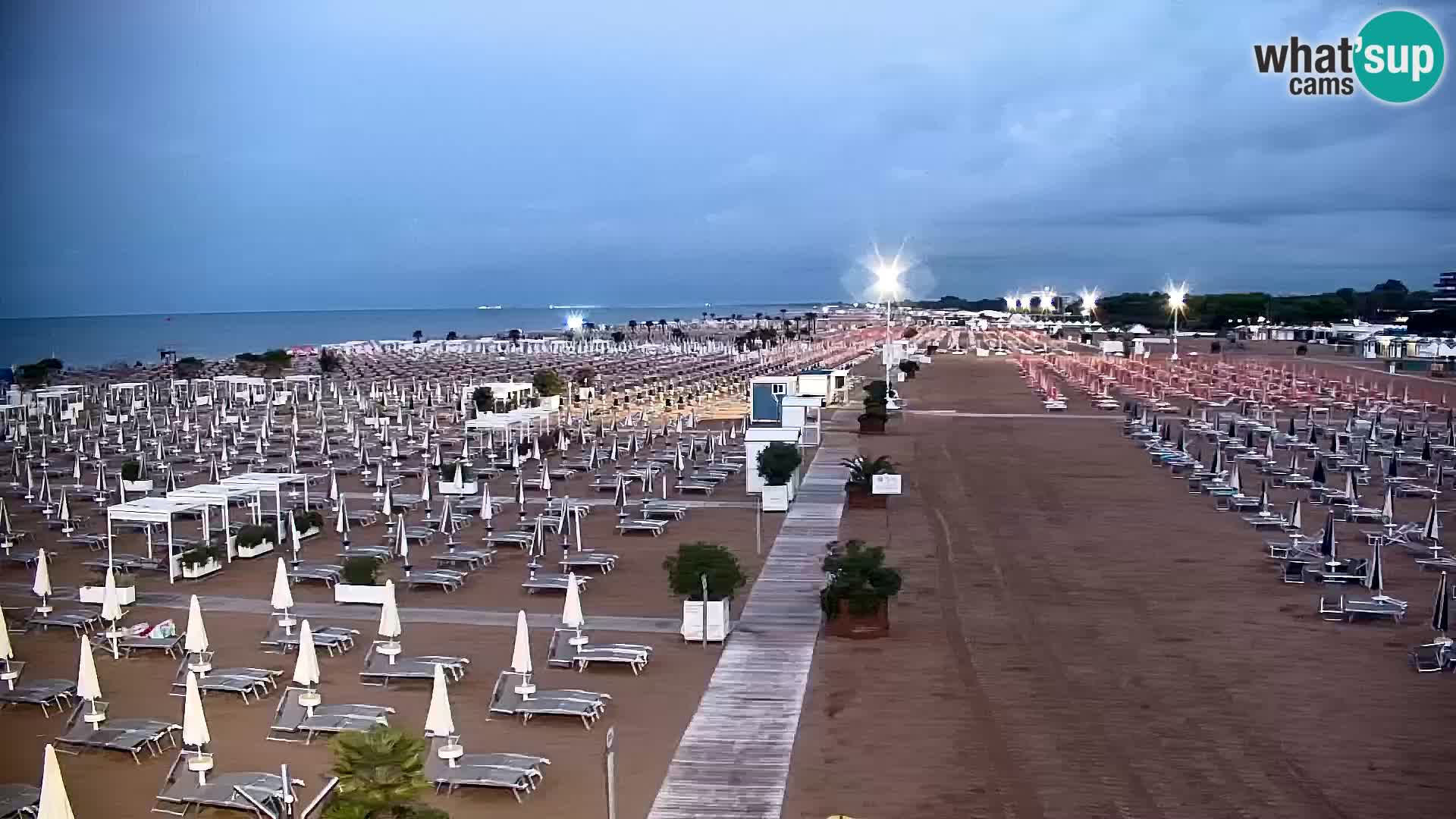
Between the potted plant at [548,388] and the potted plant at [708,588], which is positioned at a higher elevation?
the potted plant at [548,388]

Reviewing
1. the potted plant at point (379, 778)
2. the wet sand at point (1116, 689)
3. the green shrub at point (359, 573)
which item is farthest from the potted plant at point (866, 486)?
the potted plant at point (379, 778)

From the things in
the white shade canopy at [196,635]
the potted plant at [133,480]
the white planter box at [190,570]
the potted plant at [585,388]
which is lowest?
the white planter box at [190,570]

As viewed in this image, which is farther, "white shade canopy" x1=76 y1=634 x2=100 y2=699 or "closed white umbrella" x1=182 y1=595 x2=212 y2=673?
"closed white umbrella" x1=182 y1=595 x2=212 y2=673

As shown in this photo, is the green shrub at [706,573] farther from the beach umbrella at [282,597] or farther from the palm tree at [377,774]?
the palm tree at [377,774]

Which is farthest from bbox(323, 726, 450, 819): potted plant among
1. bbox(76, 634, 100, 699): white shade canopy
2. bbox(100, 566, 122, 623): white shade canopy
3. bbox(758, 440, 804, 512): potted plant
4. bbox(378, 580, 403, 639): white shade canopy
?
bbox(758, 440, 804, 512): potted plant

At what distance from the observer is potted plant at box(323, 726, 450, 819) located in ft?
18.6

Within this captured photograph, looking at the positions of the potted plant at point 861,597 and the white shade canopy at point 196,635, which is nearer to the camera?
the white shade canopy at point 196,635

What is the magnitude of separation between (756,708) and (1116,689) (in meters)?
3.61

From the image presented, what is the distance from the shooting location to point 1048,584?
582 inches

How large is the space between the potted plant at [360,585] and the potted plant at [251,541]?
4.09 m

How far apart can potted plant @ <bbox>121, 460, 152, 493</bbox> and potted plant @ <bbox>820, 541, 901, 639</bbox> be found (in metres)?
14.7

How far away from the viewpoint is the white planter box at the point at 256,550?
1716 cm

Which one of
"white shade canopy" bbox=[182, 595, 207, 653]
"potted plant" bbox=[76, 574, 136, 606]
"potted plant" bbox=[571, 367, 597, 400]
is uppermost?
"potted plant" bbox=[571, 367, 597, 400]

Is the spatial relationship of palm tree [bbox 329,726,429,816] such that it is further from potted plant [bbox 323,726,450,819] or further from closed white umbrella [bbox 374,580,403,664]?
closed white umbrella [bbox 374,580,403,664]
